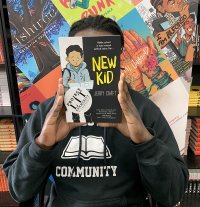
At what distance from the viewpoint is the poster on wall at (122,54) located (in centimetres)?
142

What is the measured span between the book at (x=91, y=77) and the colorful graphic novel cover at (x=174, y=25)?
0.79 metres

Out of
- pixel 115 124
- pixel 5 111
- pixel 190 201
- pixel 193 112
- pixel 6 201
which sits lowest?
pixel 190 201

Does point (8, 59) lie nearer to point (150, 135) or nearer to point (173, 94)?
point (173, 94)

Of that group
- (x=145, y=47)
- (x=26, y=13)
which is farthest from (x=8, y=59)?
(x=145, y=47)

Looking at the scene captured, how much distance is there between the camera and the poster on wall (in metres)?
1.42

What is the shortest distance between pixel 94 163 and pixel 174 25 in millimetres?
877

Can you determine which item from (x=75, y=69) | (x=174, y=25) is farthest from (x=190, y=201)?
(x=75, y=69)

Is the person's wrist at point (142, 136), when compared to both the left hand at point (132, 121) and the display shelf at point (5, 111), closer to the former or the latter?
the left hand at point (132, 121)

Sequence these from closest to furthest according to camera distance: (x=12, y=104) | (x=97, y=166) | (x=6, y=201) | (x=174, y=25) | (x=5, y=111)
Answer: (x=97, y=166), (x=174, y=25), (x=12, y=104), (x=5, y=111), (x=6, y=201)

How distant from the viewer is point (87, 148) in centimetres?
98

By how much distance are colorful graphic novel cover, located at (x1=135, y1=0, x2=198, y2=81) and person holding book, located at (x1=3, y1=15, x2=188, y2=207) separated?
0.56 m

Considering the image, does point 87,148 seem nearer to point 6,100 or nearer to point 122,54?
point 122,54

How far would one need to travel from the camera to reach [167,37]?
57.8 inches

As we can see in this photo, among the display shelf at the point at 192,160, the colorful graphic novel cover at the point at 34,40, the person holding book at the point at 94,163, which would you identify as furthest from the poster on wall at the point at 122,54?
the person holding book at the point at 94,163
